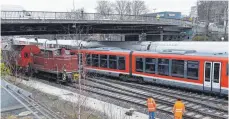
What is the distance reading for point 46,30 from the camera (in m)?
37.3

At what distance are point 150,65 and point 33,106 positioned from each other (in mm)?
10493

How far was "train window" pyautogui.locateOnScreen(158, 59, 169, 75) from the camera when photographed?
62.4 feet

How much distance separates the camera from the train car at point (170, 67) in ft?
53.0

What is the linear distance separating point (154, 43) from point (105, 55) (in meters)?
16.1

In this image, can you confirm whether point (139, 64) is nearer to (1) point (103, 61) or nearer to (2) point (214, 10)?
(1) point (103, 61)

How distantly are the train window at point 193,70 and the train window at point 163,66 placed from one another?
1710 mm

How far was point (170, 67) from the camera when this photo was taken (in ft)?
61.8

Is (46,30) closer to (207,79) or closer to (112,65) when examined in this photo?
(112,65)

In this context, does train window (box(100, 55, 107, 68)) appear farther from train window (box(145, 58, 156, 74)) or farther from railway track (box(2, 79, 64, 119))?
railway track (box(2, 79, 64, 119))

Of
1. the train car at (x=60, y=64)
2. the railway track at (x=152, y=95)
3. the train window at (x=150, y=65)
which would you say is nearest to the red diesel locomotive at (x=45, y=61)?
the train car at (x=60, y=64)

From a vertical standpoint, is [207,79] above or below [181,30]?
below

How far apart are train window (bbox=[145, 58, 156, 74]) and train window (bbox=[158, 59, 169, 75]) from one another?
0.57 meters

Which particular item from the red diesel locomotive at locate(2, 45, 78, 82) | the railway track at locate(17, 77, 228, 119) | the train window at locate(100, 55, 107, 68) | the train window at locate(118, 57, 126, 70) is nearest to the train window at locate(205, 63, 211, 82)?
the railway track at locate(17, 77, 228, 119)

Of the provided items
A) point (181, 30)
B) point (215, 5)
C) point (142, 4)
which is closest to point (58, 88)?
point (181, 30)
